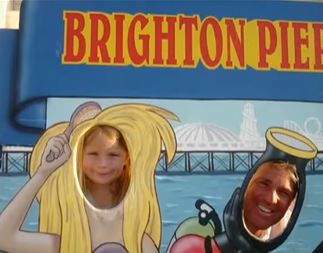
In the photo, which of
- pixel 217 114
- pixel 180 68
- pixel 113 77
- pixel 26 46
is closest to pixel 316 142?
pixel 217 114

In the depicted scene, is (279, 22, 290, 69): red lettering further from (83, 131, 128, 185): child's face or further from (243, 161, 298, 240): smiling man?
(83, 131, 128, 185): child's face

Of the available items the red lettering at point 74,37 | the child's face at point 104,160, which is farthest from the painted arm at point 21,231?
the red lettering at point 74,37

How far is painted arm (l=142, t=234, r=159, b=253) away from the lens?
1891mm

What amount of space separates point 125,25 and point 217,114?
0.48 m

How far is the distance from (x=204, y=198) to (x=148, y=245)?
10.2 inches

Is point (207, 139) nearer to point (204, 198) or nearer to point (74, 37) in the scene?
point (204, 198)

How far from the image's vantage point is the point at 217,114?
6.61 ft

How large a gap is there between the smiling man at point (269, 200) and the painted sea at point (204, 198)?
55 millimetres

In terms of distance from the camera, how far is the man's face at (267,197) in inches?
76.8

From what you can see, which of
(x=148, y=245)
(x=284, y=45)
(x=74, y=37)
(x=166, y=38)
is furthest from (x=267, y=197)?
(x=74, y=37)

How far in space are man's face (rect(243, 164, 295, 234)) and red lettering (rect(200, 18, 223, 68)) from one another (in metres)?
0.44

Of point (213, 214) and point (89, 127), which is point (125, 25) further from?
point (213, 214)

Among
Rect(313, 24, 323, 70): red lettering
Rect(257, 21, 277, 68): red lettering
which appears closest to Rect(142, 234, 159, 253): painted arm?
Rect(257, 21, 277, 68): red lettering

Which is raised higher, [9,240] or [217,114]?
[217,114]
